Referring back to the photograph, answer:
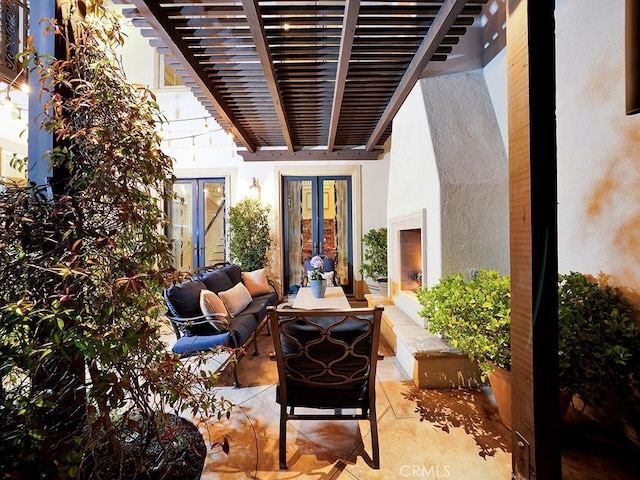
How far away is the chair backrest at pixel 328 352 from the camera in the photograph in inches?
59.8

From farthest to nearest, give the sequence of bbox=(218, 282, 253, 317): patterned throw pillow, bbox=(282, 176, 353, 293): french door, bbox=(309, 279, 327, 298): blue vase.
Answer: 1. bbox=(282, 176, 353, 293): french door
2. bbox=(309, 279, 327, 298): blue vase
3. bbox=(218, 282, 253, 317): patterned throw pillow

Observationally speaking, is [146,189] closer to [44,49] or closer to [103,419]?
[44,49]

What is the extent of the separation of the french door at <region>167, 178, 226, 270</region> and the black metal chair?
16.1ft

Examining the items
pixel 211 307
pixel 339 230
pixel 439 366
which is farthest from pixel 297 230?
pixel 439 366

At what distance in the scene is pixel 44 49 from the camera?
1.26 m

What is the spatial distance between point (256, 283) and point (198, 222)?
253 centimetres

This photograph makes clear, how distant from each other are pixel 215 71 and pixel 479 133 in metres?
2.82

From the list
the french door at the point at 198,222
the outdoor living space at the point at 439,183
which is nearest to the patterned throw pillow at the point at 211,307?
the outdoor living space at the point at 439,183

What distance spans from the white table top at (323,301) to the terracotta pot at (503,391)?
1.46m

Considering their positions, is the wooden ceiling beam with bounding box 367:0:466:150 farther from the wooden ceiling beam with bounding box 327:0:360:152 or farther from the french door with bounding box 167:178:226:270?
the french door with bounding box 167:178:226:270

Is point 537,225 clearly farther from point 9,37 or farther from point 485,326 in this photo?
point 9,37

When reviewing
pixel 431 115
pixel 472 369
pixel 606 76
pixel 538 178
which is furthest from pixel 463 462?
pixel 431 115

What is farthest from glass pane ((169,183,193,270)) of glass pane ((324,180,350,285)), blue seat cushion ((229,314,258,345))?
blue seat cushion ((229,314,258,345))

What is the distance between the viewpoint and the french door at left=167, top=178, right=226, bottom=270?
19.6ft
